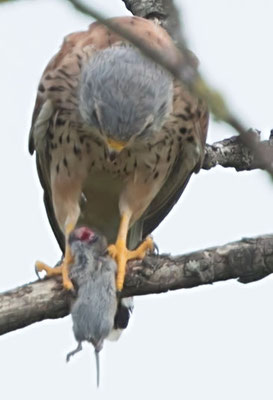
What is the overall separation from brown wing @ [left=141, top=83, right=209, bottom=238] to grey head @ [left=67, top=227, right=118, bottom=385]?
32.8 inches

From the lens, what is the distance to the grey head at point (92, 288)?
4.03 meters

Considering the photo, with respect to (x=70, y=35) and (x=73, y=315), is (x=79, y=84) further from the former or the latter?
(x=73, y=315)

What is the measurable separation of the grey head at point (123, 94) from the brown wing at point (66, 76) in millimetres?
99

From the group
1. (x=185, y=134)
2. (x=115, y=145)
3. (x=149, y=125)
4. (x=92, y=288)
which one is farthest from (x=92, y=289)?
(x=185, y=134)

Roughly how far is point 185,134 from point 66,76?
815 mm

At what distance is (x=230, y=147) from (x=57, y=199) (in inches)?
44.8

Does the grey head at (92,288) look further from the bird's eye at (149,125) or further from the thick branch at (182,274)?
the bird's eye at (149,125)

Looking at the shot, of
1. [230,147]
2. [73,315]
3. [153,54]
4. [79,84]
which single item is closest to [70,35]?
[79,84]

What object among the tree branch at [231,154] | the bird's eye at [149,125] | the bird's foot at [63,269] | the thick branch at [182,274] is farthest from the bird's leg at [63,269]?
the tree branch at [231,154]

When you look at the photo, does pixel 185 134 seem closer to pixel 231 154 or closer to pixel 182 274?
pixel 231 154

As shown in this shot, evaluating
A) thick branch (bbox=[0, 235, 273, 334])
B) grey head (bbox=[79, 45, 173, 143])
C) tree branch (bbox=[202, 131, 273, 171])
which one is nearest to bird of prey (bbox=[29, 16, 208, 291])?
grey head (bbox=[79, 45, 173, 143])

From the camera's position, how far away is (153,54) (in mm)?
1135

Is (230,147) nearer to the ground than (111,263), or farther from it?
farther from it

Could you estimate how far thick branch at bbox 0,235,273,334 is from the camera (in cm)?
375
